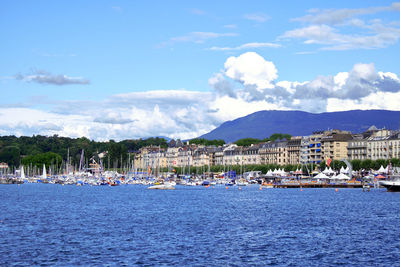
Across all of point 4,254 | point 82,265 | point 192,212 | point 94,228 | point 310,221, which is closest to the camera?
point 82,265

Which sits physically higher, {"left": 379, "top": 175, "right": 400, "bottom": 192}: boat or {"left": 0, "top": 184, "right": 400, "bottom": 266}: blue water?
{"left": 379, "top": 175, "right": 400, "bottom": 192}: boat

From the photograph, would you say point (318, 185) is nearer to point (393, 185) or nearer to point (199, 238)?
point (393, 185)

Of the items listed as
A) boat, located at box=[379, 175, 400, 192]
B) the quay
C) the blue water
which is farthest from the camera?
the quay

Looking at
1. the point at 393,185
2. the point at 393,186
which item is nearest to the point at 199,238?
the point at 393,185

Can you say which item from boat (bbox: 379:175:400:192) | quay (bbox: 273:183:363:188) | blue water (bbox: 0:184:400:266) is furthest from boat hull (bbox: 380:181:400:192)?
blue water (bbox: 0:184:400:266)

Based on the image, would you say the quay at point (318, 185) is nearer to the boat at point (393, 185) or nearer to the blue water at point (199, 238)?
the boat at point (393, 185)

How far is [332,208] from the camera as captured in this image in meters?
81.4

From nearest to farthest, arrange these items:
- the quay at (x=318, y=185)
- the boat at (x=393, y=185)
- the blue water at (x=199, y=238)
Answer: the blue water at (x=199, y=238), the boat at (x=393, y=185), the quay at (x=318, y=185)

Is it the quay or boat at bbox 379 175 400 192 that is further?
the quay

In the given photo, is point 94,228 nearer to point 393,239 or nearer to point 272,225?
point 272,225

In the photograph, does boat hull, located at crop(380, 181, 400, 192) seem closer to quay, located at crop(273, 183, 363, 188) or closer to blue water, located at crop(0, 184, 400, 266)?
quay, located at crop(273, 183, 363, 188)

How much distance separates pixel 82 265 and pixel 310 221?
101 feet

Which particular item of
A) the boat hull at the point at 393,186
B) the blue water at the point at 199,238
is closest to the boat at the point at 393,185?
the boat hull at the point at 393,186

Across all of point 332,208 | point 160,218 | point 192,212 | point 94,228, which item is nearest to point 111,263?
point 94,228
